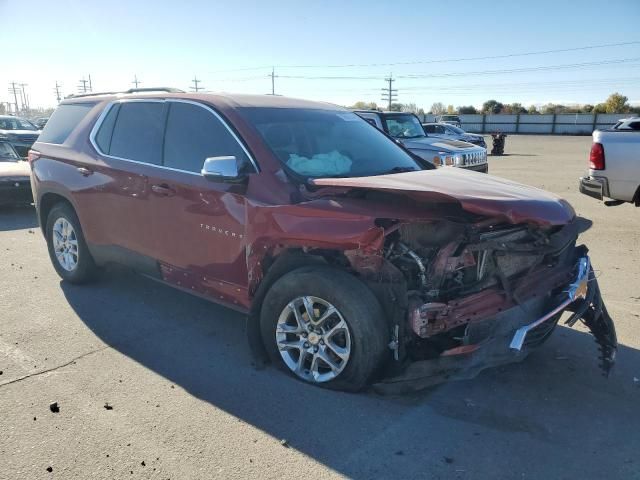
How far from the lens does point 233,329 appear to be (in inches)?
176

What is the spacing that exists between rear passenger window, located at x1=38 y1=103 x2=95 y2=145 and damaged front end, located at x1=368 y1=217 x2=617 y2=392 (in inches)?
148

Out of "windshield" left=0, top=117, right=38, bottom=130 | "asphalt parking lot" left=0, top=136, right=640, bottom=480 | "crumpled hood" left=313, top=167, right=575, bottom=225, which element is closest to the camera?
"asphalt parking lot" left=0, top=136, right=640, bottom=480

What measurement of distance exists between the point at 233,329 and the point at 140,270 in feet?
3.20

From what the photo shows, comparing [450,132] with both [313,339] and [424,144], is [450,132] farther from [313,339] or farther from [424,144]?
[313,339]

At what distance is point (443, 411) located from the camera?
10.6ft

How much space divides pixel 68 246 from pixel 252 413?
10.7 feet

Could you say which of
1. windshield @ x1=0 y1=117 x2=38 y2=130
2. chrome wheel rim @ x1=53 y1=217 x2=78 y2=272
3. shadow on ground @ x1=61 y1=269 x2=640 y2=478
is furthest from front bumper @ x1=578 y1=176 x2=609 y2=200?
windshield @ x1=0 y1=117 x2=38 y2=130

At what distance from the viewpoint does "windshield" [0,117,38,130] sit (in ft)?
58.0

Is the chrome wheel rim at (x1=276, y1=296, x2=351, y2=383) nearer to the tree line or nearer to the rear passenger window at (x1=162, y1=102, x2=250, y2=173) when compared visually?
the rear passenger window at (x1=162, y1=102, x2=250, y2=173)

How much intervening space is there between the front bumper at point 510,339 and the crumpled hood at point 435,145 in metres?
7.77

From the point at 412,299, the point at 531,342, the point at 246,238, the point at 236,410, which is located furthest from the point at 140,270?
the point at 531,342

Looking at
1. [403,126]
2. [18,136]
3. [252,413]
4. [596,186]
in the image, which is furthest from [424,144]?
[18,136]

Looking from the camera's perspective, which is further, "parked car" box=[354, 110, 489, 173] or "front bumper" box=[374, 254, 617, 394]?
"parked car" box=[354, 110, 489, 173]

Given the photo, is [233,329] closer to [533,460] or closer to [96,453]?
[96,453]
